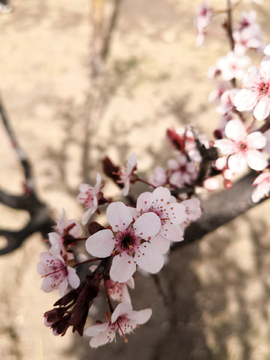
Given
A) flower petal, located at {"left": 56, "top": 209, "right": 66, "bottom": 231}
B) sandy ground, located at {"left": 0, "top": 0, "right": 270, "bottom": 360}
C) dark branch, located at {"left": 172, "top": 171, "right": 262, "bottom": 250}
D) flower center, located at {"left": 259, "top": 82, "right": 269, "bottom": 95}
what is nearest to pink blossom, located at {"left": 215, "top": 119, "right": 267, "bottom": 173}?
flower center, located at {"left": 259, "top": 82, "right": 269, "bottom": 95}

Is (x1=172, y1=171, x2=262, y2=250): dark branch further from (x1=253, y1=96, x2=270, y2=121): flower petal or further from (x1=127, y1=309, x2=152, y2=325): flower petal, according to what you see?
(x1=127, y1=309, x2=152, y2=325): flower petal

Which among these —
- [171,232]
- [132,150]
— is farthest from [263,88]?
[132,150]

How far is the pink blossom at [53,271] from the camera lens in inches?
30.6

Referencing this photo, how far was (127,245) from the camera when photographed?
706mm

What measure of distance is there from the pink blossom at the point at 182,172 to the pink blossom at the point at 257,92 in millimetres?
555

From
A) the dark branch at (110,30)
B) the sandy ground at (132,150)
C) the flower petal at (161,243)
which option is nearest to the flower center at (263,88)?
the flower petal at (161,243)

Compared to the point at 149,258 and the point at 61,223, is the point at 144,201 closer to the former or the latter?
the point at 149,258

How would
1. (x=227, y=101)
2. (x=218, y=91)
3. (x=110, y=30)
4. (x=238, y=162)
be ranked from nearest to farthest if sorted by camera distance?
(x=238, y=162) < (x=227, y=101) < (x=218, y=91) < (x=110, y=30)

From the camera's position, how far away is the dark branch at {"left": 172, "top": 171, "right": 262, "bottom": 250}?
3.59ft

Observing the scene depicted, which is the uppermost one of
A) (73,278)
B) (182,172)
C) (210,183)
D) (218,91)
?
(218,91)

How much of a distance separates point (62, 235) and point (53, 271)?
0.14 meters

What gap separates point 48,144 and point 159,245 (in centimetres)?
278

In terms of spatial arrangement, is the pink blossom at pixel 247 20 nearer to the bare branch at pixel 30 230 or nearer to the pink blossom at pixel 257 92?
the pink blossom at pixel 257 92

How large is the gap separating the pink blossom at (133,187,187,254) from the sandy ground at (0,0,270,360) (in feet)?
5.52
